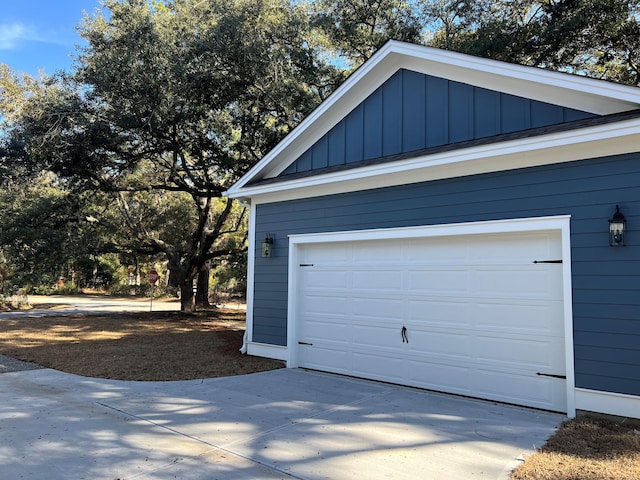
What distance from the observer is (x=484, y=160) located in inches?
233

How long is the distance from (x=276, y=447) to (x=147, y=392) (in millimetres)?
2847

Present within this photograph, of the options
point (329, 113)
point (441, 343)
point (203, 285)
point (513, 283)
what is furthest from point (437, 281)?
point (203, 285)

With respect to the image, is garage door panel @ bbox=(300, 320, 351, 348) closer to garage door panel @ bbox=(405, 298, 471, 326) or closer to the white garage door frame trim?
the white garage door frame trim

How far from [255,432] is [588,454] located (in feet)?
10.0

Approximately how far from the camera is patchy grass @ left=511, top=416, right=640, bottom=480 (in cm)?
356

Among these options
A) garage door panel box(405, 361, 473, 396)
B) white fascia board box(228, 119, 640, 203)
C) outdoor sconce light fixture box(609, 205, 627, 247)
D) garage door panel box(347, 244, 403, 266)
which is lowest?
garage door panel box(405, 361, 473, 396)

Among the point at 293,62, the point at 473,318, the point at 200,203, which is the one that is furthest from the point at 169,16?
the point at 473,318

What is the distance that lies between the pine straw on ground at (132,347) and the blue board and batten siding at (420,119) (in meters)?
3.92

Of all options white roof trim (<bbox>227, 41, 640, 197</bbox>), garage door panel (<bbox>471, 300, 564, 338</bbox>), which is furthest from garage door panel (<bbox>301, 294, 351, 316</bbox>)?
white roof trim (<bbox>227, 41, 640, 197</bbox>)

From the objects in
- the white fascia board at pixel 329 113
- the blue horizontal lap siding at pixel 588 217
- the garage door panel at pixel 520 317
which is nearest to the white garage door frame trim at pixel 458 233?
the blue horizontal lap siding at pixel 588 217

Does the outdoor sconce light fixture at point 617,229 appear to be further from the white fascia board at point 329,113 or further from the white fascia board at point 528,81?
the white fascia board at point 329,113

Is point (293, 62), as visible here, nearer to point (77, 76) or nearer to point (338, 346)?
Answer: point (77, 76)

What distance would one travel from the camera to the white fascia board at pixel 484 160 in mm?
5004

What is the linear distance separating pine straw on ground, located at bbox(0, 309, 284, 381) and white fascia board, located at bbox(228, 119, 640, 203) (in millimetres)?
3281
